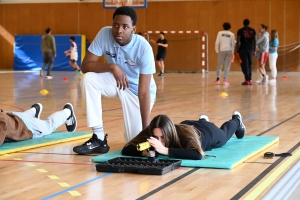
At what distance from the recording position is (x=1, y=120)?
17.3 feet

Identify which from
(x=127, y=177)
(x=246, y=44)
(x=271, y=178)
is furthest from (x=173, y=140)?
(x=246, y=44)

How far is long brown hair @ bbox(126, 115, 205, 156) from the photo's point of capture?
4.58 meters

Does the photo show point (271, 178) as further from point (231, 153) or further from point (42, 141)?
point (42, 141)

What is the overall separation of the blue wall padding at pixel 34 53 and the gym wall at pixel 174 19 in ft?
3.78

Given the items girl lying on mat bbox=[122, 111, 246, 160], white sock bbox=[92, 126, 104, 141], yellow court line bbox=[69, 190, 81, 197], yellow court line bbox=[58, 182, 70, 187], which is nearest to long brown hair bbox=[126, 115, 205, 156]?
girl lying on mat bbox=[122, 111, 246, 160]

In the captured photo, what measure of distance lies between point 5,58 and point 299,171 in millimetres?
24029

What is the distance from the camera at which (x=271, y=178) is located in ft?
13.3

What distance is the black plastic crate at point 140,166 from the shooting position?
4219 mm

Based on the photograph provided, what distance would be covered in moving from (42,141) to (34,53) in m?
20.2

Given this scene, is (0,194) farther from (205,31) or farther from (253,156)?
(205,31)

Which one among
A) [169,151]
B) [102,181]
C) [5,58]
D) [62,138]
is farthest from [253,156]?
[5,58]

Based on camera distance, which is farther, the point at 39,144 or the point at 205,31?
the point at 205,31

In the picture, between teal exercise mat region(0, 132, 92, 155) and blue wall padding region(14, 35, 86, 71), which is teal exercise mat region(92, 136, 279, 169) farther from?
blue wall padding region(14, 35, 86, 71)

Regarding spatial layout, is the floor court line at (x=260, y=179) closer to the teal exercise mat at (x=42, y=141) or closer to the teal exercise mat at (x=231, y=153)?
the teal exercise mat at (x=231, y=153)
